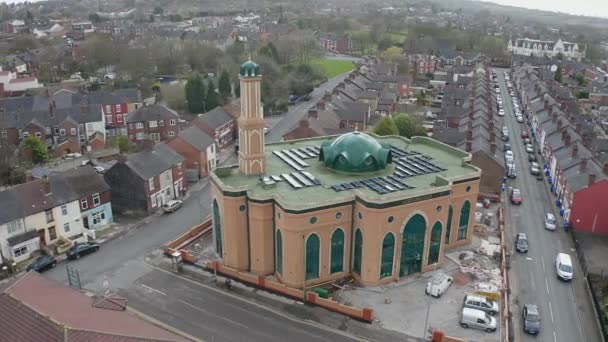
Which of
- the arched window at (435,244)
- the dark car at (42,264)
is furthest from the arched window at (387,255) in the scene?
the dark car at (42,264)

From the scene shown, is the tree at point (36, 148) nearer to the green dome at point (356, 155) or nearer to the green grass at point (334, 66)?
the green dome at point (356, 155)

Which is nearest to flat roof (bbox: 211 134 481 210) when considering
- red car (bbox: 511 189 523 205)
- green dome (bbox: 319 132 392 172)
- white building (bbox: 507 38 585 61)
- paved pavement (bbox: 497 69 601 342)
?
green dome (bbox: 319 132 392 172)

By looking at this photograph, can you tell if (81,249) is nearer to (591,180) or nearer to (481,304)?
(481,304)

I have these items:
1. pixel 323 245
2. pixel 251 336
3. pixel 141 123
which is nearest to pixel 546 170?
pixel 323 245

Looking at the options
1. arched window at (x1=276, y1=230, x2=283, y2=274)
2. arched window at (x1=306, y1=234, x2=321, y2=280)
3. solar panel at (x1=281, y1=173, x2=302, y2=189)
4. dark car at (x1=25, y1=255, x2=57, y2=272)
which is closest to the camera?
arched window at (x1=306, y1=234, x2=321, y2=280)

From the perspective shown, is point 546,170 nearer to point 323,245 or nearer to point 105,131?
point 323,245

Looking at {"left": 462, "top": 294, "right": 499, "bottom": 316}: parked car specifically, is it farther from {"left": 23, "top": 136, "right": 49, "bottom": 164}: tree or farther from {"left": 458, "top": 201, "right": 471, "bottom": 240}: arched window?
{"left": 23, "top": 136, "right": 49, "bottom": 164}: tree
